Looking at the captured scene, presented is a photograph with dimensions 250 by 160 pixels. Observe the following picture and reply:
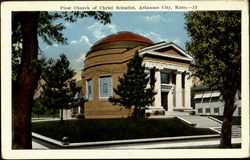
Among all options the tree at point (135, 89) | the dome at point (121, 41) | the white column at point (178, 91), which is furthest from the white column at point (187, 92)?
the dome at point (121, 41)

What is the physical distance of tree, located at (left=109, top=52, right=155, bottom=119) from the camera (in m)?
17.0

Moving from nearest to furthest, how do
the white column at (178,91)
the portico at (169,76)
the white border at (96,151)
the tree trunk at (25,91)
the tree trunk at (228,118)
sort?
1. the tree trunk at (25,91)
2. the white border at (96,151)
3. the tree trunk at (228,118)
4. the portico at (169,76)
5. the white column at (178,91)

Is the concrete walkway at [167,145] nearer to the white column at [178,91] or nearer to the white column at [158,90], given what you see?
the white column at [158,90]

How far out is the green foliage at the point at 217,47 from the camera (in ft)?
49.4

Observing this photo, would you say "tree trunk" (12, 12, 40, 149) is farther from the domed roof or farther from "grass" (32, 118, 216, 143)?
the domed roof

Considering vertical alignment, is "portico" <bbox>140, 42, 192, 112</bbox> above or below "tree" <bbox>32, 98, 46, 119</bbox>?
above

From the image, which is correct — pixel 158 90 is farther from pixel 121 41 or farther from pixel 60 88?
pixel 60 88

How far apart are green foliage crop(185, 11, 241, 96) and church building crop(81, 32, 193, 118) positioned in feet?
3.13

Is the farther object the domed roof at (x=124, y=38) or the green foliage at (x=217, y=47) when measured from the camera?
the domed roof at (x=124, y=38)

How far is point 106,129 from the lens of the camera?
17250 mm

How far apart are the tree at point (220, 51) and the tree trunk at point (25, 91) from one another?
25.3 feet

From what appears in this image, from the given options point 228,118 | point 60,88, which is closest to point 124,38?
point 60,88

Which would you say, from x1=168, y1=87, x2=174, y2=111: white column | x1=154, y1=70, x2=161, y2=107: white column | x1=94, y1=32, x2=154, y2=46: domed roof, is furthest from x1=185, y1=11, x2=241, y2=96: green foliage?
x1=168, y1=87, x2=174, y2=111: white column

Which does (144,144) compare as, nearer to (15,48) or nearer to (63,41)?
(63,41)
